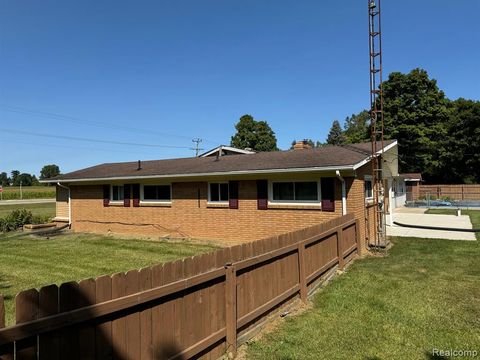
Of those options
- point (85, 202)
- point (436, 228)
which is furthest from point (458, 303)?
point (85, 202)

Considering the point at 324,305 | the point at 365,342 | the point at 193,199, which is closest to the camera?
the point at 365,342

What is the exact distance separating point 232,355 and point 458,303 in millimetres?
4185

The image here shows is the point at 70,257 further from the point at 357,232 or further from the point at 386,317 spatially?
the point at 386,317

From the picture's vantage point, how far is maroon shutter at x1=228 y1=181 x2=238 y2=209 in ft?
43.4

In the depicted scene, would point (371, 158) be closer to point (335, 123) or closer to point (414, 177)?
point (414, 177)

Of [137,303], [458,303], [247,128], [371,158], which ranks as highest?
[247,128]

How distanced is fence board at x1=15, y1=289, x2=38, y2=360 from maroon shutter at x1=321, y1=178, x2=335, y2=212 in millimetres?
9683

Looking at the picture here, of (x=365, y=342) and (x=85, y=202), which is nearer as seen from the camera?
(x=365, y=342)

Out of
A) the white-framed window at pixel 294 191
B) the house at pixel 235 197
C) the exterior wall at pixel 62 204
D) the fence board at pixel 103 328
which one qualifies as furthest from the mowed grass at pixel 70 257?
the fence board at pixel 103 328

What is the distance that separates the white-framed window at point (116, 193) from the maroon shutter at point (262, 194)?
7.14m

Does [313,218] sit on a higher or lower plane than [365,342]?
higher

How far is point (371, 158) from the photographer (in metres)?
11.6

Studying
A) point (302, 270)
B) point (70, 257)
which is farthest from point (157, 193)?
point (302, 270)

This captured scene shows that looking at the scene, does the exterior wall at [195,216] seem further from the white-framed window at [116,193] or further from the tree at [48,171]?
the tree at [48,171]
